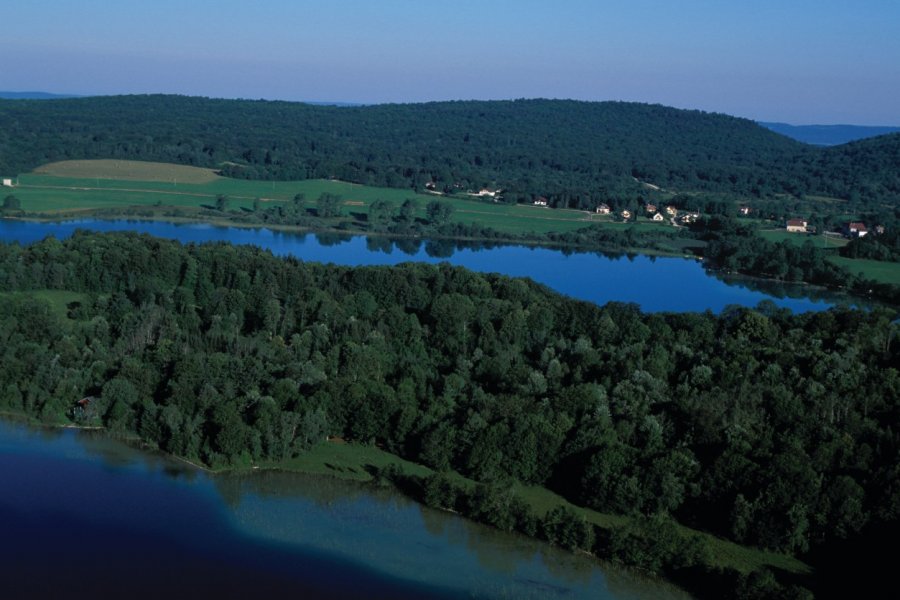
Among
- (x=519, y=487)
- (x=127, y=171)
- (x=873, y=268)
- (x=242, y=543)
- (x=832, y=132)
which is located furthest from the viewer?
(x=832, y=132)

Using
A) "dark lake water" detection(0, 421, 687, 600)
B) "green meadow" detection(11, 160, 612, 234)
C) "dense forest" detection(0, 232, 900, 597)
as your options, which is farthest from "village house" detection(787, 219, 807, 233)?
"dark lake water" detection(0, 421, 687, 600)

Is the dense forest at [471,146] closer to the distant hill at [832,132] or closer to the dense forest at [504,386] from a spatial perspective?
the dense forest at [504,386]

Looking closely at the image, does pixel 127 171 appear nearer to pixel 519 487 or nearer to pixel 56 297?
pixel 56 297

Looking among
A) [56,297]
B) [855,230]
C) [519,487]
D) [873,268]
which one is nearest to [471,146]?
[855,230]

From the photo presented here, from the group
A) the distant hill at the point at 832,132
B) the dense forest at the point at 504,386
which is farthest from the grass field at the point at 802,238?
the distant hill at the point at 832,132

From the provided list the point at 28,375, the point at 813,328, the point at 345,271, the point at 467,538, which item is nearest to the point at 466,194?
the point at 345,271
